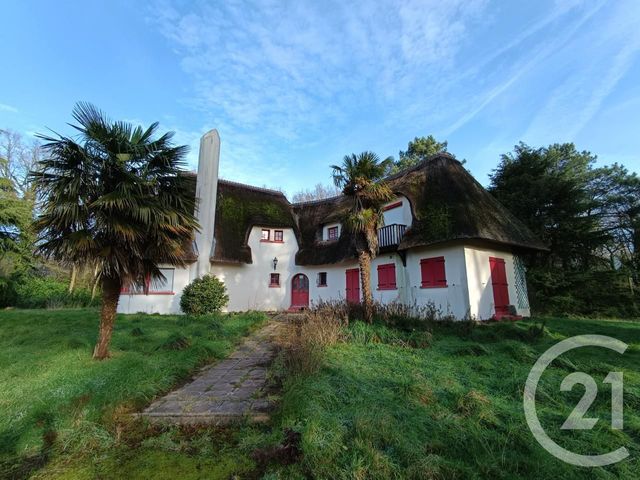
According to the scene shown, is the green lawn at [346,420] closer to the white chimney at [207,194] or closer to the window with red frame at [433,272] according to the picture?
the window with red frame at [433,272]

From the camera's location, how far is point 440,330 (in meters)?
7.99

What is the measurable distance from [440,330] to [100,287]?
7.71 metres

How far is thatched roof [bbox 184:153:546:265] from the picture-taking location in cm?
1134

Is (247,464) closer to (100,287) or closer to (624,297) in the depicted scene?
(100,287)

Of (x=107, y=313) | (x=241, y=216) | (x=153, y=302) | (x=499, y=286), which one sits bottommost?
(x=107, y=313)

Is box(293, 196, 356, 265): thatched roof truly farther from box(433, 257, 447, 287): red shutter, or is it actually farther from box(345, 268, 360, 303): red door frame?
box(433, 257, 447, 287): red shutter

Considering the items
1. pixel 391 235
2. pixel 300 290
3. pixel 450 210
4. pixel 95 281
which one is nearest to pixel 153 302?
pixel 300 290

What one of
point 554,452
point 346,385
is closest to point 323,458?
point 346,385

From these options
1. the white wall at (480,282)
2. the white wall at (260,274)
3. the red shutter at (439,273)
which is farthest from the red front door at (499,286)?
the white wall at (260,274)

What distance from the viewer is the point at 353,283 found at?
15.2m

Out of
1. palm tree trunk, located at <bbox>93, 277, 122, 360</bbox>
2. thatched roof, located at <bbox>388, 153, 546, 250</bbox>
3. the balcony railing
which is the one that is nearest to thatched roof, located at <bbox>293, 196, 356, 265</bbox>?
the balcony railing

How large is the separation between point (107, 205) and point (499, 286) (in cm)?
1244

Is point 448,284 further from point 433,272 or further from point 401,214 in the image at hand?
point 401,214

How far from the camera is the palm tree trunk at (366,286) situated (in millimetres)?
8604
